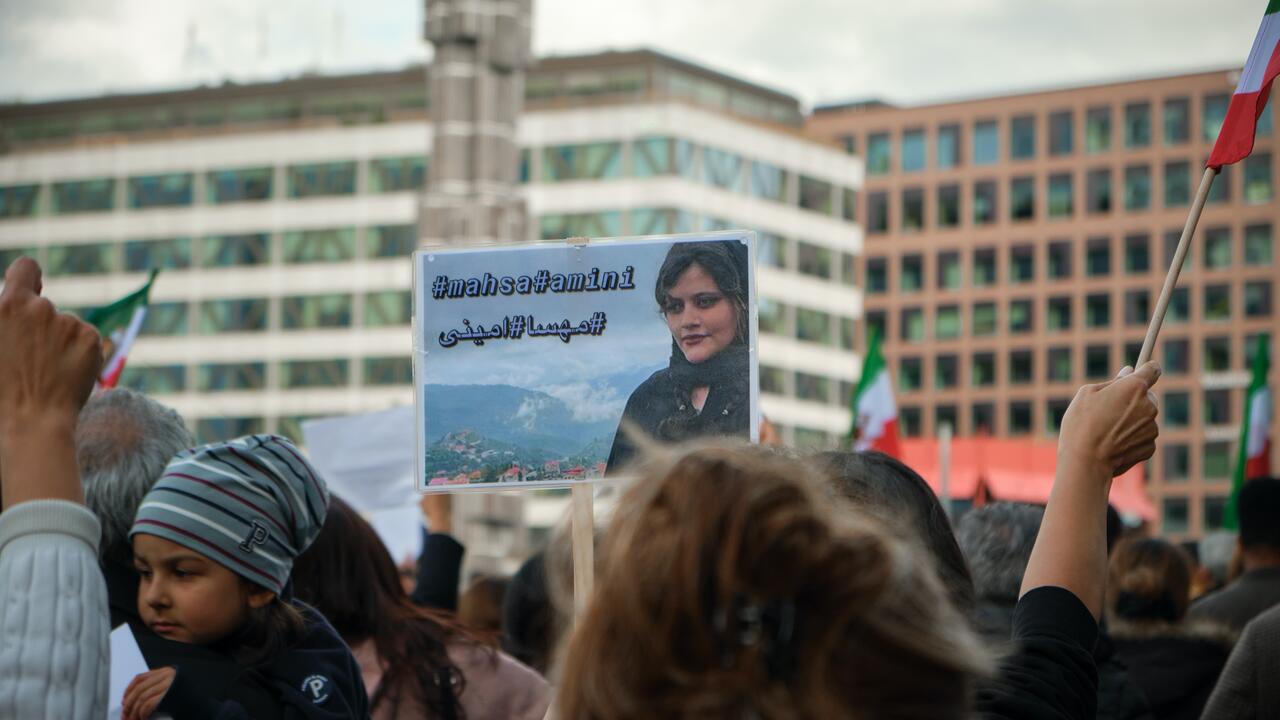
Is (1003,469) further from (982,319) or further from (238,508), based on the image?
(982,319)

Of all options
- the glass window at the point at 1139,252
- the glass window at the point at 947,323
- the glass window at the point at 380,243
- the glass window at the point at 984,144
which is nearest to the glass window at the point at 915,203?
the glass window at the point at 984,144

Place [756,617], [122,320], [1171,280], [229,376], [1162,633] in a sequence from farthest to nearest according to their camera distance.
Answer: [229,376]
[122,320]
[1162,633]
[1171,280]
[756,617]

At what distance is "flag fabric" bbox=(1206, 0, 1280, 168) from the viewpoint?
13.3 ft

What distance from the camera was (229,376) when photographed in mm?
78688

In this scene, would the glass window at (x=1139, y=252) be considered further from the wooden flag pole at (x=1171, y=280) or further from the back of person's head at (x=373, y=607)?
the wooden flag pole at (x=1171, y=280)

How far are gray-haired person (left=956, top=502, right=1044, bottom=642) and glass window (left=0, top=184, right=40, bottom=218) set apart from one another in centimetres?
8030

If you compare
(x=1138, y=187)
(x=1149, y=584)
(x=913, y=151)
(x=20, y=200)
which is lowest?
(x=1149, y=584)

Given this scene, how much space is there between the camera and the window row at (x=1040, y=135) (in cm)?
9288

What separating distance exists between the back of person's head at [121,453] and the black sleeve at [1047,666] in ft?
6.27

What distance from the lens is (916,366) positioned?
97.2 m

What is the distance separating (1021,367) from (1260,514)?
89.3m

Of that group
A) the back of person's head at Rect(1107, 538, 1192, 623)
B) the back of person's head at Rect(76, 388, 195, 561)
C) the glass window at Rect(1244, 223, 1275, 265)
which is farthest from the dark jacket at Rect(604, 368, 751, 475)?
the glass window at Rect(1244, 223, 1275, 265)

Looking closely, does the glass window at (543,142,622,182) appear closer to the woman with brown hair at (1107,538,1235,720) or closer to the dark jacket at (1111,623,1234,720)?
the woman with brown hair at (1107,538,1235,720)

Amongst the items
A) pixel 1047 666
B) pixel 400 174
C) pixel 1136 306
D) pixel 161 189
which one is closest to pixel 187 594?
pixel 1047 666
